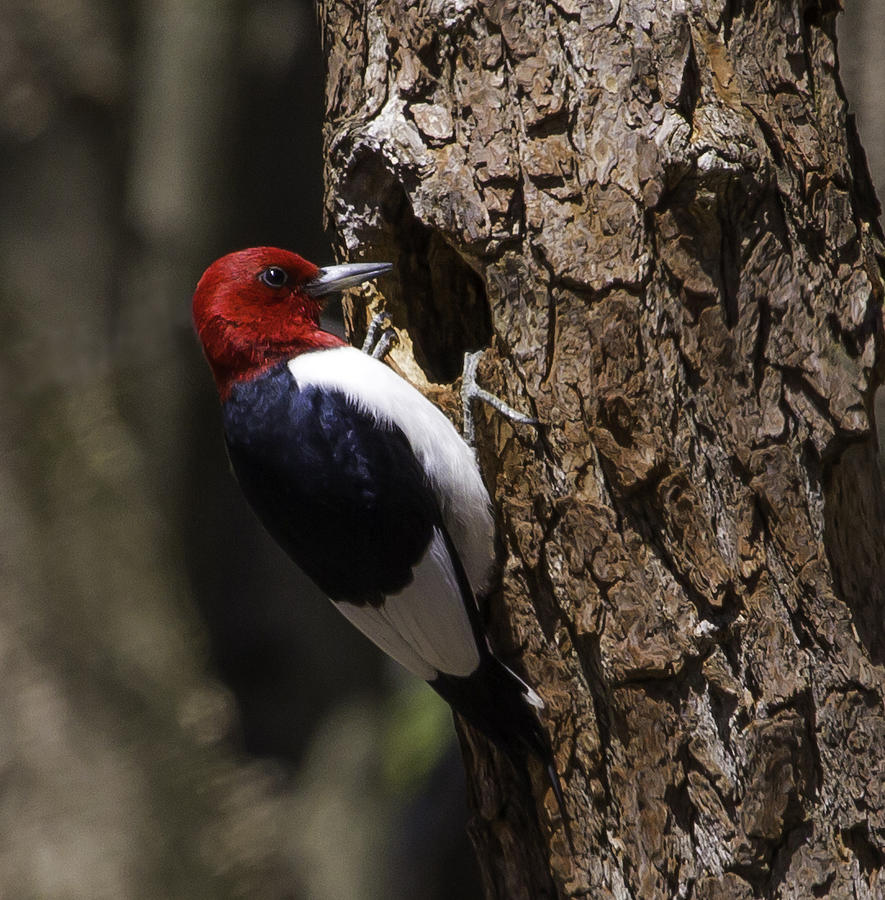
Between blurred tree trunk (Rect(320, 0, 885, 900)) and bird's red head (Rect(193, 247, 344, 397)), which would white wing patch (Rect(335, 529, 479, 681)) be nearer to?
blurred tree trunk (Rect(320, 0, 885, 900))

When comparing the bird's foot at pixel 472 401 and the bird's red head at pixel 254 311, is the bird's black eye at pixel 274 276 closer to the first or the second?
the bird's red head at pixel 254 311

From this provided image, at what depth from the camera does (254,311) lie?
102 inches

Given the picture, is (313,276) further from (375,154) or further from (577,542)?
(577,542)

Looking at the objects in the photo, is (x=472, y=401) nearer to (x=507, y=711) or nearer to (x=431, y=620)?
(x=431, y=620)

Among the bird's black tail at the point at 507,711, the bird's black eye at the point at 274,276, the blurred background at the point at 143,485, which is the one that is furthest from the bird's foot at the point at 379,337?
the blurred background at the point at 143,485

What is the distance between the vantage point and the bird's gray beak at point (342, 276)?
7.89ft

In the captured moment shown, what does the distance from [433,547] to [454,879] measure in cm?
330

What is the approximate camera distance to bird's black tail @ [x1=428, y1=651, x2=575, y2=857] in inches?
91.3

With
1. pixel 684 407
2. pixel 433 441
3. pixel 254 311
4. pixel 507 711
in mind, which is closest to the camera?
pixel 684 407

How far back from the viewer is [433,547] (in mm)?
2404

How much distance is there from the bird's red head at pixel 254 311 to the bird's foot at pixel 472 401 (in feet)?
1.33

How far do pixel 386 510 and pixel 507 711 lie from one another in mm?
510

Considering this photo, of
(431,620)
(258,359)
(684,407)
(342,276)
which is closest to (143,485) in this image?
(258,359)

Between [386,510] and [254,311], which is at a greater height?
[254,311]
